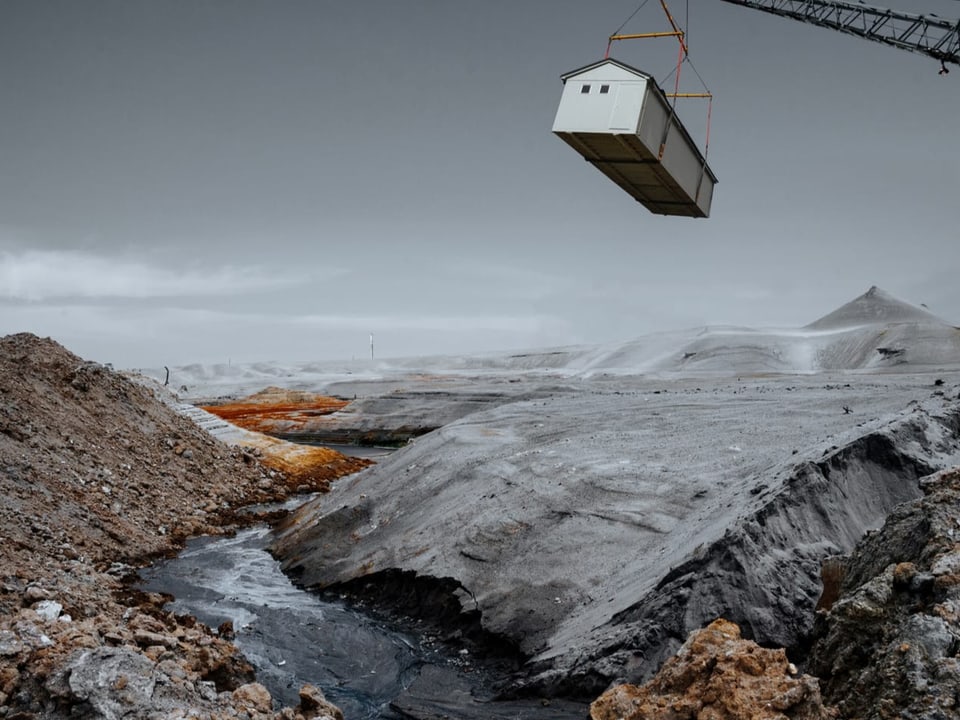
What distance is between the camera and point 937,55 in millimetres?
23016

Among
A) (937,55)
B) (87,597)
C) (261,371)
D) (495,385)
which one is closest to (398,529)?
(87,597)

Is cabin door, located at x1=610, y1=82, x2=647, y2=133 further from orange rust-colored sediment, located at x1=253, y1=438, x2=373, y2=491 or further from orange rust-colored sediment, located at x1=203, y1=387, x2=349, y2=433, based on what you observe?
orange rust-colored sediment, located at x1=203, y1=387, x2=349, y2=433

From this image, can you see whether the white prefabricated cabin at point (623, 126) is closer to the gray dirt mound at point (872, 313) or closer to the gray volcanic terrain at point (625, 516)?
the gray volcanic terrain at point (625, 516)

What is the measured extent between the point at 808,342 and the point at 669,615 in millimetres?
51419

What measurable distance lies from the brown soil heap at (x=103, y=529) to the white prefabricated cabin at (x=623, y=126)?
808cm

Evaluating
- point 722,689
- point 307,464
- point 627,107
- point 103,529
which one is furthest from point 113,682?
point 307,464

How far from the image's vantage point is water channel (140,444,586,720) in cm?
787

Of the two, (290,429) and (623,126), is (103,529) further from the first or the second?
(290,429)

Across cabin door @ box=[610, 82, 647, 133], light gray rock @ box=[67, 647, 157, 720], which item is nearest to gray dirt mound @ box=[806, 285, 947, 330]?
cabin door @ box=[610, 82, 647, 133]

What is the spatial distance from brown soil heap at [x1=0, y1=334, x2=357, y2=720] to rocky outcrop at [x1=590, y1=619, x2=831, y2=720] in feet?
8.62

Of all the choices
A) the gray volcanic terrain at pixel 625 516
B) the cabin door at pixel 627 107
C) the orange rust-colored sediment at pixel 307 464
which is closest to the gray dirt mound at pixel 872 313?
the orange rust-colored sediment at pixel 307 464

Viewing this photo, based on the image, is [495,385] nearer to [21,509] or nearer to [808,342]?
[808,342]

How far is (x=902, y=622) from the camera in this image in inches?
190

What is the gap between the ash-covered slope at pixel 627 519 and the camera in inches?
303
